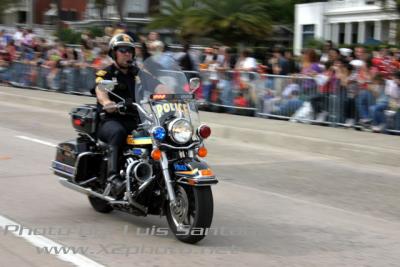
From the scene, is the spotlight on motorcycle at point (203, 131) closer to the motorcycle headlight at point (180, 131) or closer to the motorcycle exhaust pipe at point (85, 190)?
the motorcycle headlight at point (180, 131)

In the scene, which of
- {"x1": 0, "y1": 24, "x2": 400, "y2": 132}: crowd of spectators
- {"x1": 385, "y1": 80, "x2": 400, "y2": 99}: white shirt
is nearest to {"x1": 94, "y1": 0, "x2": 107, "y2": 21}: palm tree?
{"x1": 0, "y1": 24, "x2": 400, "y2": 132}: crowd of spectators

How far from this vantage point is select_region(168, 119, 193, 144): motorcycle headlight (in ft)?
19.2

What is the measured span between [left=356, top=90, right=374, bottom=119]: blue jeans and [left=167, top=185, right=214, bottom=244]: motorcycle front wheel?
27.0ft

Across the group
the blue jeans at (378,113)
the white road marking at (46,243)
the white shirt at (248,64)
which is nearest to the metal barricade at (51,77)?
the white shirt at (248,64)

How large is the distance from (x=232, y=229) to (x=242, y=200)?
4.97ft

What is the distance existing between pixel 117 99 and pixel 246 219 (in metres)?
1.88

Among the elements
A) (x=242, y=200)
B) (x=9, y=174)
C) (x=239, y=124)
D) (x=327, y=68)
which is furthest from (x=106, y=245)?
(x=327, y=68)

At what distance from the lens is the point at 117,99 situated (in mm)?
6715

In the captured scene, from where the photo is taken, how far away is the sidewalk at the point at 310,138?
1141cm

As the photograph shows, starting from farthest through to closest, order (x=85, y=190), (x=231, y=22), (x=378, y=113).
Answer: (x=231, y=22) → (x=378, y=113) → (x=85, y=190)

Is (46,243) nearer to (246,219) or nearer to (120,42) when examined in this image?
(120,42)

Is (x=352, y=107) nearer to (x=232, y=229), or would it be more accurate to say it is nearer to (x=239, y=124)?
(x=239, y=124)

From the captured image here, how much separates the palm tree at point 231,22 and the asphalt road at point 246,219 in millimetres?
25467

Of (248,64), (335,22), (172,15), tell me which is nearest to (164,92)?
(248,64)
